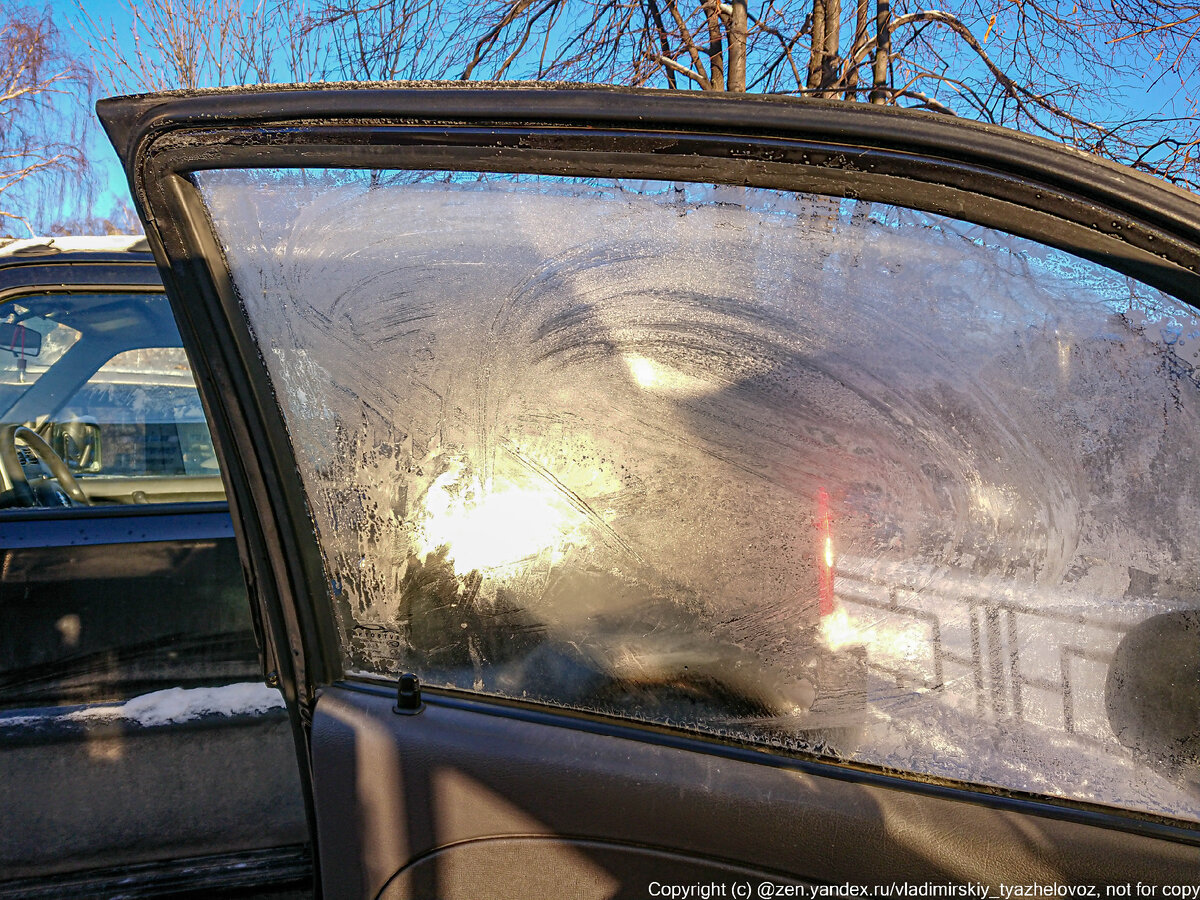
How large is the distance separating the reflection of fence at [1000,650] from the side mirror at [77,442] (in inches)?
96.1

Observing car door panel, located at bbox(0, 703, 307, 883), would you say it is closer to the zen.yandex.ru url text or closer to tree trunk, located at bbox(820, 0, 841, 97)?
the zen.yandex.ru url text

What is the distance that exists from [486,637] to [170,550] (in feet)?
4.51

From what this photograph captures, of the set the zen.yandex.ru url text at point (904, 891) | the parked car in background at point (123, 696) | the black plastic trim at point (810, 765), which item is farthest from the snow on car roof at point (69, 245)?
the zen.yandex.ru url text at point (904, 891)

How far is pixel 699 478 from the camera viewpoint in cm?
128

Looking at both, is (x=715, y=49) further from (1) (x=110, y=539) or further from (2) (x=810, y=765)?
(2) (x=810, y=765)

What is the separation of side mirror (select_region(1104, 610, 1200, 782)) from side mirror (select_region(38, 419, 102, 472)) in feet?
9.02

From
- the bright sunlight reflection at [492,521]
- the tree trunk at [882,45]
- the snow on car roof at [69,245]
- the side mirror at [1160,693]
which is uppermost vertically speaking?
the tree trunk at [882,45]

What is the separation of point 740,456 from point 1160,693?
24.9 inches

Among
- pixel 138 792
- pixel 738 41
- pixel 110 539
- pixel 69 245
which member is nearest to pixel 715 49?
pixel 738 41

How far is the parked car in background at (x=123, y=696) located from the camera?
6.86 ft

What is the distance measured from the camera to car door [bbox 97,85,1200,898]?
1.11m

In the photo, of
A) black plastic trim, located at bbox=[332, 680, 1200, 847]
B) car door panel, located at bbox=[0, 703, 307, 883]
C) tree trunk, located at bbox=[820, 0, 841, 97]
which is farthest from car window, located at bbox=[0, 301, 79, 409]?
tree trunk, located at bbox=[820, 0, 841, 97]

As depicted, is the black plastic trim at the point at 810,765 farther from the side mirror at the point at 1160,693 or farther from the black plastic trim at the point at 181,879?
the black plastic trim at the point at 181,879

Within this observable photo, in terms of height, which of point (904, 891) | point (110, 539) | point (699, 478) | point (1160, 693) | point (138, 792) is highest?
point (699, 478)
